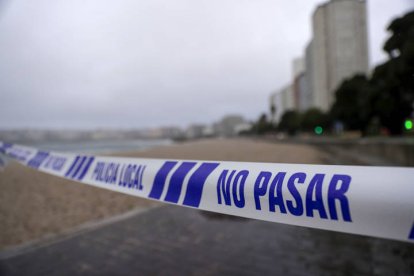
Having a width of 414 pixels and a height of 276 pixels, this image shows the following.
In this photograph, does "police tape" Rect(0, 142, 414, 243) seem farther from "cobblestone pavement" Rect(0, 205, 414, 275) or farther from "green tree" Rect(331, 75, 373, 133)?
"green tree" Rect(331, 75, 373, 133)

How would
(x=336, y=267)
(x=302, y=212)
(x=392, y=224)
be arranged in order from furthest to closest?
(x=336, y=267) → (x=302, y=212) → (x=392, y=224)

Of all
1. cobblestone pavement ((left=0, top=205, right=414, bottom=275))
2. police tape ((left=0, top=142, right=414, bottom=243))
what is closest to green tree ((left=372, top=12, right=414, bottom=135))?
cobblestone pavement ((left=0, top=205, right=414, bottom=275))

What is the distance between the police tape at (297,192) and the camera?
2.85 feet

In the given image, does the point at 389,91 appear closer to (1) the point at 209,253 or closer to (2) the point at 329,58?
(1) the point at 209,253

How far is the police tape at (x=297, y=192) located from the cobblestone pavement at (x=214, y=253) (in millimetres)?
1673

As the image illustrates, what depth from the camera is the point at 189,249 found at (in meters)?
3.31

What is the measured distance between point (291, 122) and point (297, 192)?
75.2 m

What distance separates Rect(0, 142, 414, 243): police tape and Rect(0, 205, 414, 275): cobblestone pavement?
167cm

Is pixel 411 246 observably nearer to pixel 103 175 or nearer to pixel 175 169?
pixel 175 169

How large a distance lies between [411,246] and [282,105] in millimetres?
152185

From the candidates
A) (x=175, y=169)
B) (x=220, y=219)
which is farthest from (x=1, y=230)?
(x=175, y=169)

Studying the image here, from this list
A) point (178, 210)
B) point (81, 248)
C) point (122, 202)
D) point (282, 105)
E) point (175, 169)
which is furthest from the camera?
point (282, 105)

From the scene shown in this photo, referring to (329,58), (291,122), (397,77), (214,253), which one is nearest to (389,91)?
(397,77)

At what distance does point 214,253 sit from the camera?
3.17m
